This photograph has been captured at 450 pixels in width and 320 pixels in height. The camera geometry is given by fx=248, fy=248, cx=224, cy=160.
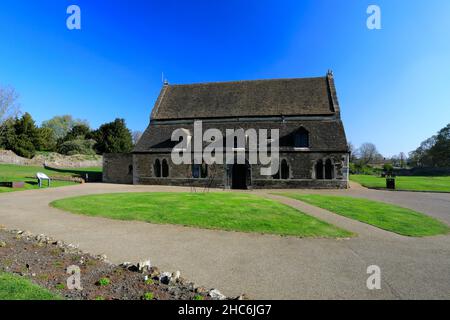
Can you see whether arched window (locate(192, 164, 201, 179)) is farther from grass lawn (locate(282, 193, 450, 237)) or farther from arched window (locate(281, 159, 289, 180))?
grass lawn (locate(282, 193, 450, 237))

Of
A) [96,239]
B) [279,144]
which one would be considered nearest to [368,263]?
[96,239]

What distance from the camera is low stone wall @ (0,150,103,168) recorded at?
135ft

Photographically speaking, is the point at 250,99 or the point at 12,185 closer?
the point at 12,185

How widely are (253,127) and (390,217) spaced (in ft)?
58.0

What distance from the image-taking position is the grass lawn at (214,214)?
9891 mm

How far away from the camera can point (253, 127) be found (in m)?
27.7

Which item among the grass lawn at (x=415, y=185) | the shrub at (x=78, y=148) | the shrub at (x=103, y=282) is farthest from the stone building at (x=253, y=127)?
the shrub at (x=78, y=148)

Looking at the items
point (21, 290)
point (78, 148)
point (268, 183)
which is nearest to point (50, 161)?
point (78, 148)

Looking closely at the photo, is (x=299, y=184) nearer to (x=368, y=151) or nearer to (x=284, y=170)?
(x=284, y=170)

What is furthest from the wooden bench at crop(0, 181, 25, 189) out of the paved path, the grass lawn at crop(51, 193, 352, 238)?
the paved path

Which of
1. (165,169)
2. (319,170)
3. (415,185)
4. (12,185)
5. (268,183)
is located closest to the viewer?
(12,185)
